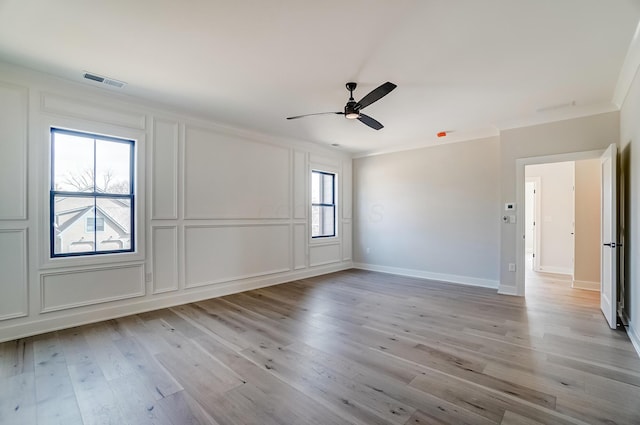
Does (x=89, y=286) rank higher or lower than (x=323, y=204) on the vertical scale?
lower

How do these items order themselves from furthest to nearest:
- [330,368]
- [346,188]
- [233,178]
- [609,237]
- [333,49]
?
1. [346,188]
2. [233,178]
3. [609,237]
4. [333,49]
5. [330,368]

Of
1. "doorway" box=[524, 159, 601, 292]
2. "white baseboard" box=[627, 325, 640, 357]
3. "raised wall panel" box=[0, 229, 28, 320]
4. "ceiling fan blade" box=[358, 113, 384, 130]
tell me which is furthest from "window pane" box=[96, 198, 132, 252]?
"doorway" box=[524, 159, 601, 292]

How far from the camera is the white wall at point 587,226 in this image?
4.86m

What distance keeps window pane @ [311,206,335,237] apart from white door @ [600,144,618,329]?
4.50 meters

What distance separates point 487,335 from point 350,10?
3.27 metres

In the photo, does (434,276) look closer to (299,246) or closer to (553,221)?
(299,246)

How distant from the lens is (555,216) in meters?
6.43

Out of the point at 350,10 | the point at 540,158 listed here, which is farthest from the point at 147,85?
the point at 540,158

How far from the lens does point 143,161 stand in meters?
3.86

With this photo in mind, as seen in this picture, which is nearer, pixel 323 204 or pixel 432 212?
pixel 432 212

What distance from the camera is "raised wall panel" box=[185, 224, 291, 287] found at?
436 centimetres

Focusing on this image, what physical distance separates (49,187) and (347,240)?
5354 mm

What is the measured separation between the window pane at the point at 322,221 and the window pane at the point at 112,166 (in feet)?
11.4

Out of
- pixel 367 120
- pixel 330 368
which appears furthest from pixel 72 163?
pixel 330 368
